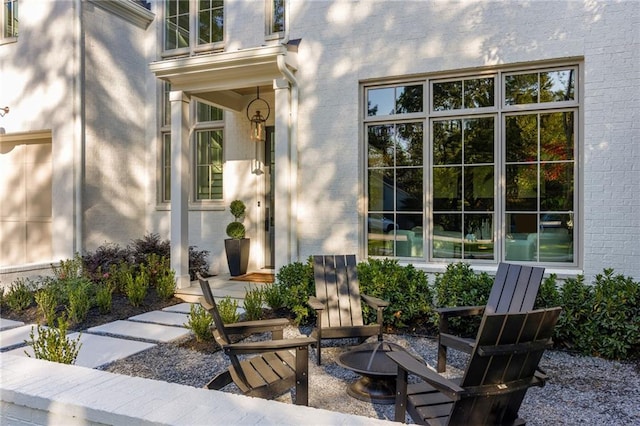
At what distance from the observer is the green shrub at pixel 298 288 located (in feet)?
17.1

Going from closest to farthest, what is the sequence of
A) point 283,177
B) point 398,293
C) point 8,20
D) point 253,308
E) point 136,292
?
1. point 398,293
2. point 253,308
3. point 136,292
4. point 283,177
5. point 8,20

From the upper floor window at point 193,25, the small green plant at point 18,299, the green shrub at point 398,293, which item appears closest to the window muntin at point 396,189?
the green shrub at point 398,293

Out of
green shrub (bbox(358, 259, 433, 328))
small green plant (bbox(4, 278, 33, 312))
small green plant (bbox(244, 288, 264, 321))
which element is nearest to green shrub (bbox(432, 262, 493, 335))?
green shrub (bbox(358, 259, 433, 328))

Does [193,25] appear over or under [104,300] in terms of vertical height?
over

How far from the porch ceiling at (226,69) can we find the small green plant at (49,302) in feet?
11.1

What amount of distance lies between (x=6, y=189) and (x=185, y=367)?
24.6 ft

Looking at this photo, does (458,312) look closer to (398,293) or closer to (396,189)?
(398,293)

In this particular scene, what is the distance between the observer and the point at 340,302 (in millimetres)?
4562

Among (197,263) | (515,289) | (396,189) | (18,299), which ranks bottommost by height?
Answer: (18,299)

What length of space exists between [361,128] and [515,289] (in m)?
3.11

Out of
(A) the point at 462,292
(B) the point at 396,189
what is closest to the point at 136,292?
(B) the point at 396,189

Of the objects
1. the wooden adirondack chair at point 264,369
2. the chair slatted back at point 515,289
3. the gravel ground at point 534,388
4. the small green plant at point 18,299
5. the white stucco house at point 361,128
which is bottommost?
the gravel ground at point 534,388

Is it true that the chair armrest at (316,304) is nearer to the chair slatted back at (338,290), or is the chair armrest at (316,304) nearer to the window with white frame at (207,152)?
the chair slatted back at (338,290)

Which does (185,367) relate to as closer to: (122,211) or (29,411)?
(29,411)
